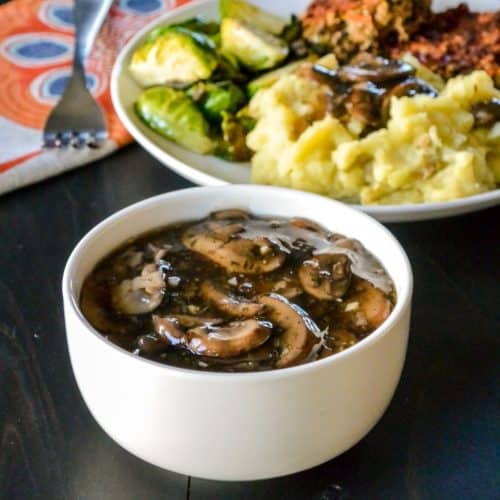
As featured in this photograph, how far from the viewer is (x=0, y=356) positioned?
6.22 ft

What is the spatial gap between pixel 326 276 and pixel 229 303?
0.19 meters

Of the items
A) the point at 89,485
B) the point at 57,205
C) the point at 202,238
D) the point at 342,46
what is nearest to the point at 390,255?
the point at 202,238

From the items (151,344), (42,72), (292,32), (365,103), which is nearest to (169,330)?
(151,344)

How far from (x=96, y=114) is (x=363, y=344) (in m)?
1.76

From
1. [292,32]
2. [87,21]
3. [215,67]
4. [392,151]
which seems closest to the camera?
[392,151]

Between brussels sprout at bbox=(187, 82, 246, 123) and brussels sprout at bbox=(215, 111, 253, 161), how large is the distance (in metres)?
0.11

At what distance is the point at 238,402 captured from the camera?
4.34 ft

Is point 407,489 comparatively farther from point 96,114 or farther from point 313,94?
point 96,114

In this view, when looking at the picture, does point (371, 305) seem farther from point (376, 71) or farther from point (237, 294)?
point (376, 71)

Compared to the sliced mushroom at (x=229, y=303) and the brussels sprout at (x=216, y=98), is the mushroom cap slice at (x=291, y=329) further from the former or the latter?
the brussels sprout at (x=216, y=98)

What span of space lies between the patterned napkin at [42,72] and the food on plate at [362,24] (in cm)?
78

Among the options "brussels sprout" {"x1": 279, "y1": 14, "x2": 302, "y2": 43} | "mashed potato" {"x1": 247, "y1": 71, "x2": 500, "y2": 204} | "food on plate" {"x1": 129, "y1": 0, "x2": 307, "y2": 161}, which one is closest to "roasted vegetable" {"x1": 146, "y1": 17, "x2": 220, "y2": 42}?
"food on plate" {"x1": 129, "y1": 0, "x2": 307, "y2": 161}

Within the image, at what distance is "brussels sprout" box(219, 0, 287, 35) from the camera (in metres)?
3.11

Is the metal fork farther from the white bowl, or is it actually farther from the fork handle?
the white bowl
